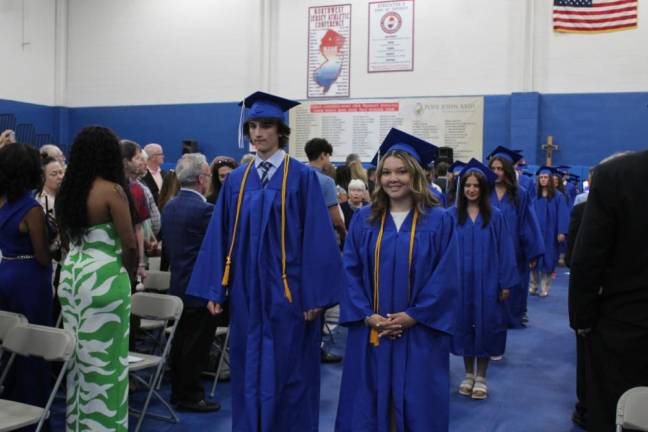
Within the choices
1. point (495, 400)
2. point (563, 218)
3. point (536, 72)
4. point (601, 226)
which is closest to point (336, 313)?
point (495, 400)

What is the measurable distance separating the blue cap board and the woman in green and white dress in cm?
75

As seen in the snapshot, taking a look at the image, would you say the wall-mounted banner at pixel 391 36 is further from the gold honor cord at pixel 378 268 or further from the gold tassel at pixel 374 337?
the gold tassel at pixel 374 337

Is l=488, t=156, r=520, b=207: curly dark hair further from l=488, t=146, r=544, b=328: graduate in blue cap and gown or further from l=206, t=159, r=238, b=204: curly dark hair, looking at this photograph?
l=206, t=159, r=238, b=204: curly dark hair

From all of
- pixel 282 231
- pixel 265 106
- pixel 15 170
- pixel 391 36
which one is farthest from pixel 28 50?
pixel 282 231

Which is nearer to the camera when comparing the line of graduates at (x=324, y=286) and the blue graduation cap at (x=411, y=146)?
the line of graduates at (x=324, y=286)

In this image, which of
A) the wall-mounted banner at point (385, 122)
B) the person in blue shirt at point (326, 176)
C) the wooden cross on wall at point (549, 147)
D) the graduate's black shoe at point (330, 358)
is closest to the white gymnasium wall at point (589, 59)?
the wooden cross on wall at point (549, 147)

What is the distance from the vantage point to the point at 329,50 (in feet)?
47.0

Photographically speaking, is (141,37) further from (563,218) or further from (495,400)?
(495,400)

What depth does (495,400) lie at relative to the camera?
491 centimetres

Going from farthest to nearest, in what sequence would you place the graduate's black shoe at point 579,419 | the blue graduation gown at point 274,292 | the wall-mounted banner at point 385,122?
the wall-mounted banner at point 385,122
the graduate's black shoe at point 579,419
the blue graduation gown at point 274,292

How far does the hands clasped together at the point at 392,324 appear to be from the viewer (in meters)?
3.08

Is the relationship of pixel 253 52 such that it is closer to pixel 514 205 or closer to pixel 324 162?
pixel 324 162

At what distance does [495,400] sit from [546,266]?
5.05 meters

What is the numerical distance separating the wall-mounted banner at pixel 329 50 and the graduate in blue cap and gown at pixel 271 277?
11.2 m
